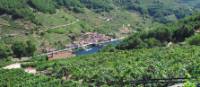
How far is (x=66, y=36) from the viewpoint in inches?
6442

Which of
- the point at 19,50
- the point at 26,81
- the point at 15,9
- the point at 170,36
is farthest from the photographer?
the point at 15,9

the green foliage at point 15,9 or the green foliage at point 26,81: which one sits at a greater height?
the green foliage at point 26,81

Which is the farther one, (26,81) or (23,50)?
(23,50)

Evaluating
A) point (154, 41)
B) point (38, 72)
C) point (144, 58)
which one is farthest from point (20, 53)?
point (144, 58)

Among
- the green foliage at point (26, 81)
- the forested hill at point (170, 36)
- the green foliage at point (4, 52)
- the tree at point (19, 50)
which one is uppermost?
the green foliage at point (26, 81)

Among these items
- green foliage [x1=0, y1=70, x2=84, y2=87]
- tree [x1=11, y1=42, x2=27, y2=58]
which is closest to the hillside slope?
green foliage [x1=0, y1=70, x2=84, y2=87]

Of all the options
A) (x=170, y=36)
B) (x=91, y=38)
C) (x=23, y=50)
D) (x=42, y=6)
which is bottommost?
(x=91, y=38)

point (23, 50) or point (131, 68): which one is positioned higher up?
point (131, 68)

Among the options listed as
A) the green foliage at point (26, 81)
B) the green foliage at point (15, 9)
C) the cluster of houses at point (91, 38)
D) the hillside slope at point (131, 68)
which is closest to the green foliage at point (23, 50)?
the green foliage at point (26, 81)

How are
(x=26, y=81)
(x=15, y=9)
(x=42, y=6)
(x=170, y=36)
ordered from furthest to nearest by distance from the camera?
(x=42, y=6)
(x=15, y=9)
(x=170, y=36)
(x=26, y=81)

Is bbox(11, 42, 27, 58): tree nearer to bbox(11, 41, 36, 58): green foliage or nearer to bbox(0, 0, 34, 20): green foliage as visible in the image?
bbox(11, 41, 36, 58): green foliage

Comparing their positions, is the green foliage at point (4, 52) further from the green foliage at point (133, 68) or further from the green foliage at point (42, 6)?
the green foliage at point (133, 68)

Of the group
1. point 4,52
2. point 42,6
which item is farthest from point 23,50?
point 42,6

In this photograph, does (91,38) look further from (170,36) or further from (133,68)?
(133,68)
